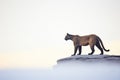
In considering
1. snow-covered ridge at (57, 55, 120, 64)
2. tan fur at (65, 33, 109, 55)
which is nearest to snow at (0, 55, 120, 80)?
snow-covered ridge at (57, 55, 120, 64)

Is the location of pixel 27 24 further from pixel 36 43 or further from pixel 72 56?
pixel 72 56

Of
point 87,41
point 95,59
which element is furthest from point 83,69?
point 87,41

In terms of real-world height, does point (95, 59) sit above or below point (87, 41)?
below

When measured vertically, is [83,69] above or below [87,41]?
below

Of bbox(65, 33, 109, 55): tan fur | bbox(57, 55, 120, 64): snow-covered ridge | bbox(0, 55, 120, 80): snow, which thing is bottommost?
bbox(0, 55, 120, 80): snow

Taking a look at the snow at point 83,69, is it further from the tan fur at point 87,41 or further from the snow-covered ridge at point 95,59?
the tan fur at point 87,41

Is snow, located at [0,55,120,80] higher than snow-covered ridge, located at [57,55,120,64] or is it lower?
lower

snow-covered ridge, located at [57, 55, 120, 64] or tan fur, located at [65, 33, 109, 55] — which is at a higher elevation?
tan fur, located at [65, 33, 109, 55]

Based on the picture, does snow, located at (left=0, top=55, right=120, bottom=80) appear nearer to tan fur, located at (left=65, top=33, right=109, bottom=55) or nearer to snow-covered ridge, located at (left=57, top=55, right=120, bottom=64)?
snow-covered ridge, located at (left=57, top=55, right=120, bottom=64)

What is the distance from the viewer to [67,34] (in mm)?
3082

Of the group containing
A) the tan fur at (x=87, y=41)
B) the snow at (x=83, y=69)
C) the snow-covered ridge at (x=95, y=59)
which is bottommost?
the snow at (x=83, y=69)

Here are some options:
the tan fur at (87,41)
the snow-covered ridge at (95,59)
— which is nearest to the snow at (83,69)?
the snow-covered ridge at (95,59)

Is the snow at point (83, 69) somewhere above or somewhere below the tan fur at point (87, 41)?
below

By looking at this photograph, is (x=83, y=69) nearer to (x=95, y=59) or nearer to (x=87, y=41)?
(x=95, y=59)
